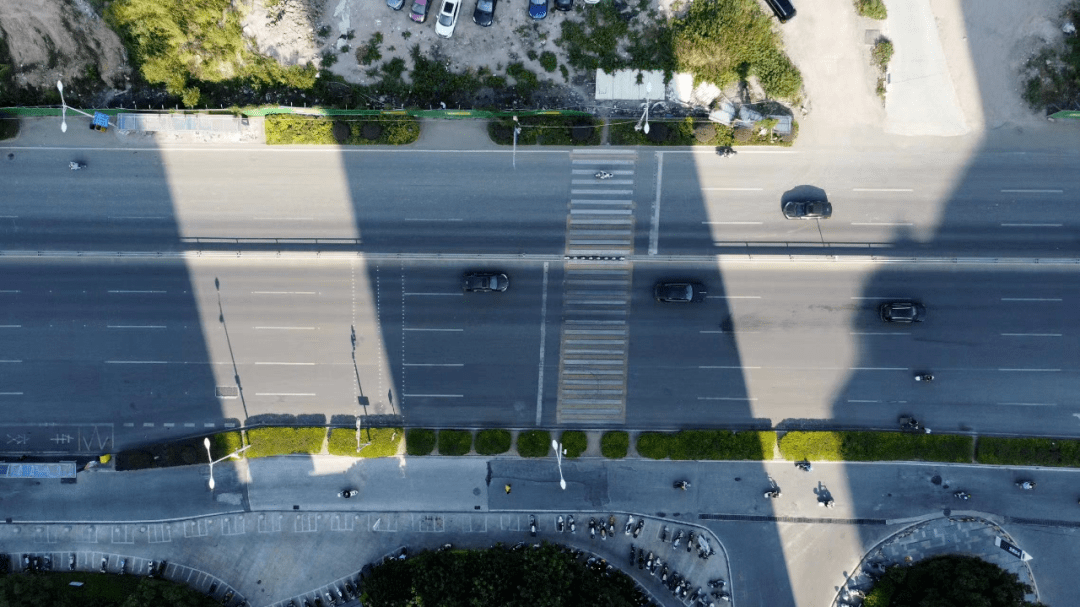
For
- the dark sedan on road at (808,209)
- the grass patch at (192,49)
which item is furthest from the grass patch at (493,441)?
the grass patch at (192,49)

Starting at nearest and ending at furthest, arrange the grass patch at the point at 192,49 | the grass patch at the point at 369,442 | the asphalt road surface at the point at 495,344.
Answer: the grass patch at the point at 192,49 < the asphalt road surface at the point at 495,344 < the grass patch at the point at 369,442

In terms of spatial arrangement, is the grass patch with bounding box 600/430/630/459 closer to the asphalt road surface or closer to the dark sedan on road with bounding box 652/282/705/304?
the asphalt road surface

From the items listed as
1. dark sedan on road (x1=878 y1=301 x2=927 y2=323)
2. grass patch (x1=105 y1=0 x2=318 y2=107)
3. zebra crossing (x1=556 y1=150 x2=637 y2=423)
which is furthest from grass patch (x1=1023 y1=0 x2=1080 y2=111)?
grass patch (x1=105 y1=0 x2=318 y2=107)

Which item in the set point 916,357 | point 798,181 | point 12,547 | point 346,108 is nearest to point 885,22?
point 798,181

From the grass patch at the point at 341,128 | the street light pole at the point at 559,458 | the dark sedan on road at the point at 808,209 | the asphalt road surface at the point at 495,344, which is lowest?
the street light pole at the point at 559,458

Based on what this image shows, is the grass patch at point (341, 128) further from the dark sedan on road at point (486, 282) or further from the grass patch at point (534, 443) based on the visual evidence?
the grass patch at point (534, 443)

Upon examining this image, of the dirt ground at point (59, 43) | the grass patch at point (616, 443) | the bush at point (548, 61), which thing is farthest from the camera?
the grass patch at point (616, 443)
